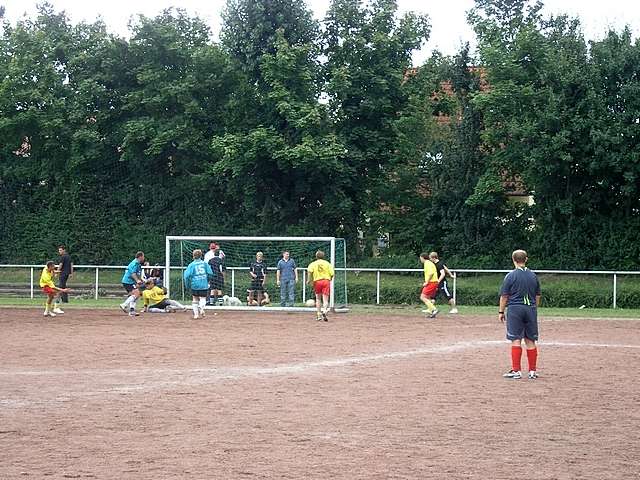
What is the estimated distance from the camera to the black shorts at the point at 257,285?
3297 centimetres

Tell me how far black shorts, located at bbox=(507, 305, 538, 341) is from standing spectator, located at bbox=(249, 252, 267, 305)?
58.4 feet

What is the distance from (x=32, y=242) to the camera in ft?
149

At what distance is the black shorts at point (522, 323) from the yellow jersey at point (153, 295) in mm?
15938

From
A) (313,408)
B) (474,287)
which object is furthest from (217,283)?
(313,408)

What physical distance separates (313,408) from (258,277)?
2085cm

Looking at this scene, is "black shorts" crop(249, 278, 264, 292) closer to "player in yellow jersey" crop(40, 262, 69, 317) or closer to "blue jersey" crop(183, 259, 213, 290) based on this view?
"blue jersey" crop(183, 259, 213, 290)

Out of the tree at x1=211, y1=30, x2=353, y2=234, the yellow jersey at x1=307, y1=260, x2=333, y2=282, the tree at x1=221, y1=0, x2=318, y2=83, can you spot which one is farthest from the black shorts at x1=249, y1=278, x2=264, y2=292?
the tree at x1=221, y1=0, x2=318, y2=83

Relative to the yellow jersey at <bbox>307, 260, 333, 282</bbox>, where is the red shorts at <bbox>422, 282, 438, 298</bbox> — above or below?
below

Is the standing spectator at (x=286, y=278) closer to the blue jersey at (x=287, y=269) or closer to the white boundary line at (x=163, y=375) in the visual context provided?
the blue jersey at (x=287, y=269)

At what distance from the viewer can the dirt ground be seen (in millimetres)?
9031

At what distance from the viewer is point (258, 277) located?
32844 mm

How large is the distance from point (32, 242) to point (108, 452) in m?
37.5

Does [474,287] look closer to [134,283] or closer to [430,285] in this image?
[430,285]

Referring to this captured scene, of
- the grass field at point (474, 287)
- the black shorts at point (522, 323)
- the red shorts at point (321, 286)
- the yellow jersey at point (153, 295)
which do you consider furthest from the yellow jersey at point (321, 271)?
the black shorts at point (522, 323)
